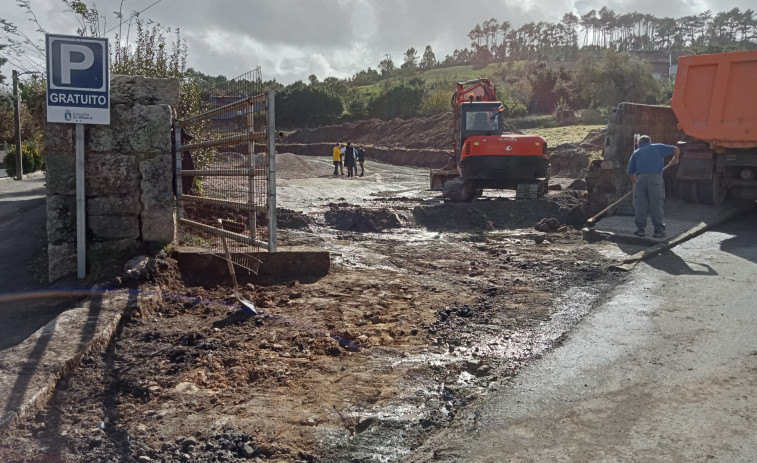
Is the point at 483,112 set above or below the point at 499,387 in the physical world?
above

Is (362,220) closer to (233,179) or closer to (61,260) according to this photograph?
(233,179)

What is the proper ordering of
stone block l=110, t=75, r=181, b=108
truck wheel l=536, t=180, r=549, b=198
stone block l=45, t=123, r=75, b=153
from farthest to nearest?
truck wheel l=536, t=180, r=549, b=198, stone block l=110, t=75, r=181, b=108, stone block l=45, t=123, r=75, b=153

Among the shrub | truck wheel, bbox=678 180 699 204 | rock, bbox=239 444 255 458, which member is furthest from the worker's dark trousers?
the shrub

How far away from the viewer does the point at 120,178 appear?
23.5 ft

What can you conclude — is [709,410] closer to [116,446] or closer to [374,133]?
[116,446]

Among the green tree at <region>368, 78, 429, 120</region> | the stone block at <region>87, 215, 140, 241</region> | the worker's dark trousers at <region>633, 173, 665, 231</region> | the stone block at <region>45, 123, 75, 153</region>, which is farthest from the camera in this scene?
the green tree at <region>368, 78, 429, 120</region>

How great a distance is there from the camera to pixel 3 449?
133 inches

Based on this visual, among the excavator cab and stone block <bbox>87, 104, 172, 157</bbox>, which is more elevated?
the excavator cab

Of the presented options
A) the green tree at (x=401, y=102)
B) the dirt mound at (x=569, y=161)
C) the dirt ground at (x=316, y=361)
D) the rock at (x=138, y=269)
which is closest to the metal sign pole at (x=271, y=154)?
the dirt ground at (x=316, y=361)

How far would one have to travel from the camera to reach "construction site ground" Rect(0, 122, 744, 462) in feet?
12.0

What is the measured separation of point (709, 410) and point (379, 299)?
11.4 feet

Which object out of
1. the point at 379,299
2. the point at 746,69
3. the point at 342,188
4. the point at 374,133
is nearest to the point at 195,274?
the point at 379,299

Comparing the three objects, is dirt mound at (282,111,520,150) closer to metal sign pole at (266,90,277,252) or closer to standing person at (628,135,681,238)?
standing person at (628,135,681,238)

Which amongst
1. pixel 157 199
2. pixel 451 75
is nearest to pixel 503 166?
pixel 157 199
